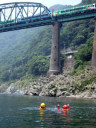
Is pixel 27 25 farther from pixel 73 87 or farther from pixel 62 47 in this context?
pixel 73 87

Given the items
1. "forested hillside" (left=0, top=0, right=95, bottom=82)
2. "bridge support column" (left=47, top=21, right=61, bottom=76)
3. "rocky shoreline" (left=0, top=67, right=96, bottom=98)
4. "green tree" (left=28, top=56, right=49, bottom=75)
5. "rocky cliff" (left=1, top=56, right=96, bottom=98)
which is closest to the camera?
"rocky shoreline" (left=0, top=67, right=96, bottom=98)

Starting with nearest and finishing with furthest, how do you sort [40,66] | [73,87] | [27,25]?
[73,87], [27,25], [40,66]

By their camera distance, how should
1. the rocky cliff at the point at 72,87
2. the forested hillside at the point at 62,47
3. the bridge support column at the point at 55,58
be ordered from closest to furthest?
the rocky cliff at the point at 72,87
the forested hillside at the point at 62,47
the bridge support column at the point at 55,58

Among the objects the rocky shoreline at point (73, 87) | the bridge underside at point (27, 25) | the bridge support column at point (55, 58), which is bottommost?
the rocky shoreline at point (73, 87)

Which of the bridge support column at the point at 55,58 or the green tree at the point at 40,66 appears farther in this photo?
the green tree at the point at 40,66

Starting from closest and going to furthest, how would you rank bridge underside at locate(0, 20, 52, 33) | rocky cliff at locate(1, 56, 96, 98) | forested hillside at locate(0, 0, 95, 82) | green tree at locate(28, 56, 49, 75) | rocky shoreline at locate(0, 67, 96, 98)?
rocky shoreline at locate(0, 67, 96, 98) → rocky cliff at locate(1, 56, 96, 98) → forested hillside at locate(0, 0, 95, 82) → bridge underside at locate(0, 20, 52, 33) → green tree at locate(28, 56, 49, 75)

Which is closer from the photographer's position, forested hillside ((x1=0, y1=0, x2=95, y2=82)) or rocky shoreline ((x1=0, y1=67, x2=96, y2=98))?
rocky shoreline ((x1=0, y1=67, x2=96, y2=98))

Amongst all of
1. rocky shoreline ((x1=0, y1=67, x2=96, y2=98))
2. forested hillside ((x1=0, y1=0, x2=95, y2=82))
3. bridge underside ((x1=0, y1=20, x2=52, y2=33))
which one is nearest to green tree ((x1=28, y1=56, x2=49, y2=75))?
forested hillside ((x1=0, y1=0, x2=95, y2=82))

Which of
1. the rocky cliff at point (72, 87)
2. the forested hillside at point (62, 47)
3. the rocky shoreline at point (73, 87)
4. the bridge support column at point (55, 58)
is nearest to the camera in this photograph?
the rocky shoreline at point (73, 87)

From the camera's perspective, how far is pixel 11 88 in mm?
94938

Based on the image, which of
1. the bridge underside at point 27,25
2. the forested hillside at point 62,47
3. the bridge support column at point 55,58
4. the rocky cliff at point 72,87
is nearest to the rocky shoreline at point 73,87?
the rocky cliff at point 72,87

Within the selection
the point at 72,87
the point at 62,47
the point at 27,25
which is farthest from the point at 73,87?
the point at 62,47

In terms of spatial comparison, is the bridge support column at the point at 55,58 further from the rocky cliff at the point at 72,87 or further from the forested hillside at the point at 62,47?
the rocky cliff at the point at 72,87

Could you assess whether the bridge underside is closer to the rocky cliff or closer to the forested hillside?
the forested hillside
